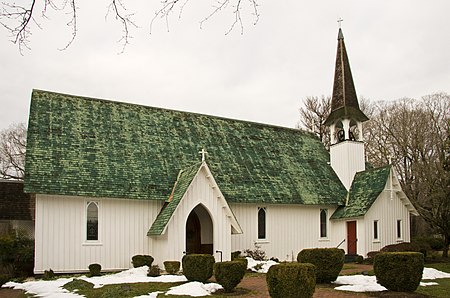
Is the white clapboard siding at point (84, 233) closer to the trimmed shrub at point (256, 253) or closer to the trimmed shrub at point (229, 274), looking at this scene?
the trimmed shrub at point (256, 253)

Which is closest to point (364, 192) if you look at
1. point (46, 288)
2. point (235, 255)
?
point (235, 255)

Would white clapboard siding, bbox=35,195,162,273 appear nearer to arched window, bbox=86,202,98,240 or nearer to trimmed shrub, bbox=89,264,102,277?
arched window, bbox=86,202,98,240

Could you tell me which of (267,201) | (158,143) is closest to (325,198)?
(267,201)

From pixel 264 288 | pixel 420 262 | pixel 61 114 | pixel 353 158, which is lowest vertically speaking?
pixel 264 288


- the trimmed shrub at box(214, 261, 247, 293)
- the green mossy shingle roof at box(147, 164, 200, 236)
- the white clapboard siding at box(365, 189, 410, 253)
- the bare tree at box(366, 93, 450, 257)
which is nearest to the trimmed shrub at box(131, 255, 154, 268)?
the green mossy shingle roof at box(147, 164, 200, 236)

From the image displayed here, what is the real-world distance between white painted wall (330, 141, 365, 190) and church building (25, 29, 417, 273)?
73 millimetres

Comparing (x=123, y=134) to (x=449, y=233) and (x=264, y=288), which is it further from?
(x=449, y=233)

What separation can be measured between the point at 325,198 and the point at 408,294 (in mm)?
17833

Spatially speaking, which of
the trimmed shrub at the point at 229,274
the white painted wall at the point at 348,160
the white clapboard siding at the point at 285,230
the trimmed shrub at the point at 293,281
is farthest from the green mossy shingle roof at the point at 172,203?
the white painted wall at the point at 348,160

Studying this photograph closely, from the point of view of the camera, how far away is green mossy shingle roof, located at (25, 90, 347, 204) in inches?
1050

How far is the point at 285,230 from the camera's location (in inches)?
1268

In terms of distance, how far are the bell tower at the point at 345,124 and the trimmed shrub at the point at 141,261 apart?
16.3 m

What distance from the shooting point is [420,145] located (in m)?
47.9

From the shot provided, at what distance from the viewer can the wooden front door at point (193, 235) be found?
97.5ft
